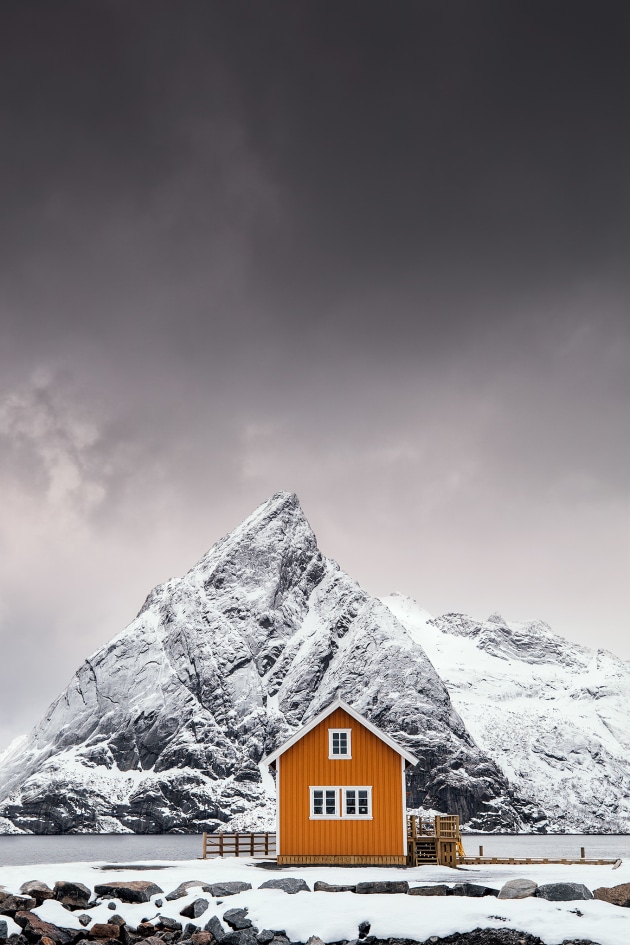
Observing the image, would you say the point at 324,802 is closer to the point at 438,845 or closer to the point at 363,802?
the point at 363,802

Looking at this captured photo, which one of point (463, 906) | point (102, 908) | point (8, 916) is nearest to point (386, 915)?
point (463, 906)

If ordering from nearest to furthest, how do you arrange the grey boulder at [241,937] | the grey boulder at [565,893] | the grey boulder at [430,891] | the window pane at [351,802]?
the grey boulder at [241,937] → the grey boulder at [565,893] → the grey boulder at [430,891] → the window pane at [351,802]

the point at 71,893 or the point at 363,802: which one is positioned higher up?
the point at 363,802

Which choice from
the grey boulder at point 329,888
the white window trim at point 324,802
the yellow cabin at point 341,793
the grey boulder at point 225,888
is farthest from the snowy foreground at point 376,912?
the white window trim at point 324,802

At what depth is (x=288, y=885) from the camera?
3191cm

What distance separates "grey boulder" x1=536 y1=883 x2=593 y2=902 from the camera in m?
29.0

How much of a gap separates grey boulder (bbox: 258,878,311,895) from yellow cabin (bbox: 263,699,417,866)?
13557mm

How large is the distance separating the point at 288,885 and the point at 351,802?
15258 millimetres

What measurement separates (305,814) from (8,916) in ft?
61.3

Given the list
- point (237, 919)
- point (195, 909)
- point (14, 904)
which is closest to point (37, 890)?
point (14, 904)

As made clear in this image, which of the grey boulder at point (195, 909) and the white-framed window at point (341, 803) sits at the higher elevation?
the white-framed window at point (341, 803)

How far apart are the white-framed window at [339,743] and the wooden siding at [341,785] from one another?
0.63 ft

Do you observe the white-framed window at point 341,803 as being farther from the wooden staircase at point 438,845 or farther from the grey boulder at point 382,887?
the grey boulder at point 382,887

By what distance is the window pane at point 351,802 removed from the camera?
46.6m
